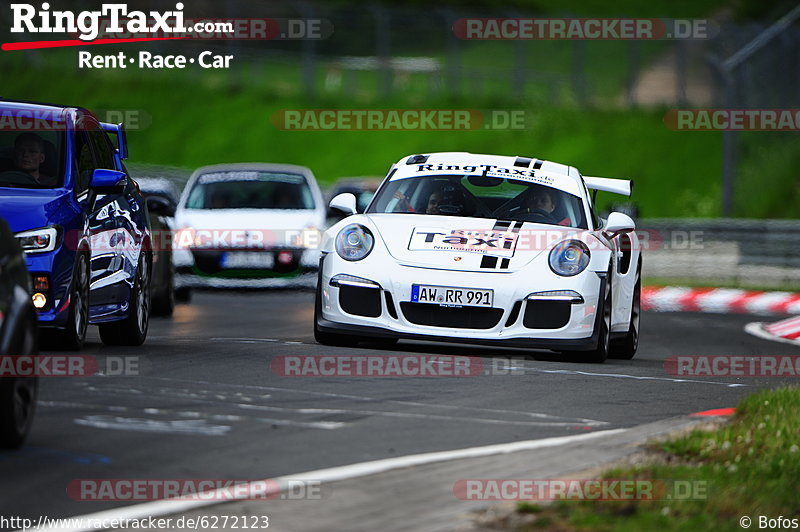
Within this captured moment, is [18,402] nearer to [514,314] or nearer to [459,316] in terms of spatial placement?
[459,316]

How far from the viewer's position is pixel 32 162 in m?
11.5

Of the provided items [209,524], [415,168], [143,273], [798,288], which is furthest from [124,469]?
[798,288]

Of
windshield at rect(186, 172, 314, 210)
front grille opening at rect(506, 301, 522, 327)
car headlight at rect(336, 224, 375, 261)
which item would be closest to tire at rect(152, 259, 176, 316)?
windshield at rect(186, 172, 314, 210)

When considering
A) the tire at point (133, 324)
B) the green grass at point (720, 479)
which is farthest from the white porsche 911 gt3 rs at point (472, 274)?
the green grass at point (720, 479)

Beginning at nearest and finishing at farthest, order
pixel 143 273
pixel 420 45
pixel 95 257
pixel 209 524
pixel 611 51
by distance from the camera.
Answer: pixel 209 524 < pixel 95 257 < pixel 143 273 < pixel 420 45 < pixel 611 51

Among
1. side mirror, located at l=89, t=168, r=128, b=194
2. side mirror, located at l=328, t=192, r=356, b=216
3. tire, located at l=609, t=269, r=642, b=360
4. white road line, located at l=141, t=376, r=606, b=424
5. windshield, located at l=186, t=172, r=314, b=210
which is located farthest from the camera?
windshield, located at l=186, t=172, r=314, b=210

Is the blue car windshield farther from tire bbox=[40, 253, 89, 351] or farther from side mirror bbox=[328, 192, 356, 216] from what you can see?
side mirror bbox=[328, 192, 356, 216]

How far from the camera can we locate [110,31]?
48.1 meters

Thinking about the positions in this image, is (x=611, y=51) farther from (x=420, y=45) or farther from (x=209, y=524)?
(x=209, y=524)

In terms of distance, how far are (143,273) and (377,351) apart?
1.92m

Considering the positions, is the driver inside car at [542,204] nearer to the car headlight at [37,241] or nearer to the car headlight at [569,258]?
the car headlight at [569,258]

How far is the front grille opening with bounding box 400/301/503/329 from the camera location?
38.7ft

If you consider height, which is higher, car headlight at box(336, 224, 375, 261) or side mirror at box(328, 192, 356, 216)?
side mirror at box(328, 192, 356, 216)

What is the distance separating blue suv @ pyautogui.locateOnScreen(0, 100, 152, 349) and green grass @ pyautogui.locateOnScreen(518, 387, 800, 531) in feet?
14.3
